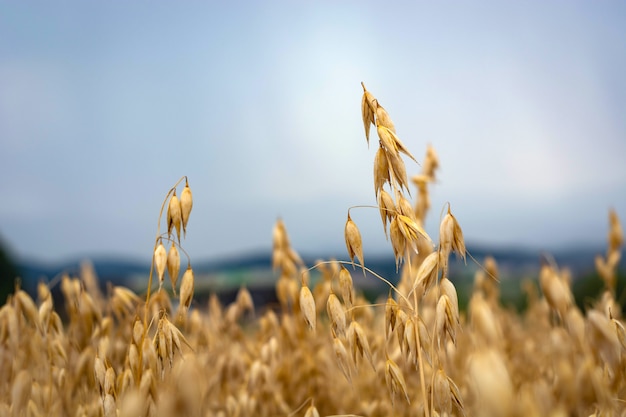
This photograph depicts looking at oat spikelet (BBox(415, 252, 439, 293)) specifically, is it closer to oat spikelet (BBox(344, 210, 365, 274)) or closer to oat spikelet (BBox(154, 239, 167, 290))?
oat spikelet (BBox(344, 210, 365, 274))

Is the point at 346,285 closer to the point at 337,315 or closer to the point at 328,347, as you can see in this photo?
the point at 337,315

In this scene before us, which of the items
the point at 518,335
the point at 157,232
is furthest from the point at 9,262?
the point at 157,232

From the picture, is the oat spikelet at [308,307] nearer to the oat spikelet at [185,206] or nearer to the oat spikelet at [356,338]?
the oat spikelet at [356,338]

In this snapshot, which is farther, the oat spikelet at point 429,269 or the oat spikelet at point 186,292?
the oat spikelet at point 186,292

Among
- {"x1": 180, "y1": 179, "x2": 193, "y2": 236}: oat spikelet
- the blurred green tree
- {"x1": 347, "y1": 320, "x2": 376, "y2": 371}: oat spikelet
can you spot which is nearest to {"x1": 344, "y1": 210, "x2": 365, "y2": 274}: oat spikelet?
{"x1": 347, "y1": 320, "x2": 376, "y2": 371}: oat spikelet

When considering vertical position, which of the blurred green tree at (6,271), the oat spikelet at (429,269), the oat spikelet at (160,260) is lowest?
the blurred green tree at (6,271)

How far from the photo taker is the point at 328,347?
6.06 ft

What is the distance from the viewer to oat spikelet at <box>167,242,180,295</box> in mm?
990

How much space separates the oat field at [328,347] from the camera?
0.83m

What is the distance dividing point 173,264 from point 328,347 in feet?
3.10

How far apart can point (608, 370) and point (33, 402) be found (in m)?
1.12

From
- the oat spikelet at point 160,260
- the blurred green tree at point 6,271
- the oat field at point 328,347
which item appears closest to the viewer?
the oat field at point 328,347

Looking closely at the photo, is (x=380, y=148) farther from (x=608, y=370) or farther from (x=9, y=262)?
(x=9, y=262)

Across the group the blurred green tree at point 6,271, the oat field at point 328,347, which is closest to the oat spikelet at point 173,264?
the oat field at point 328,347
